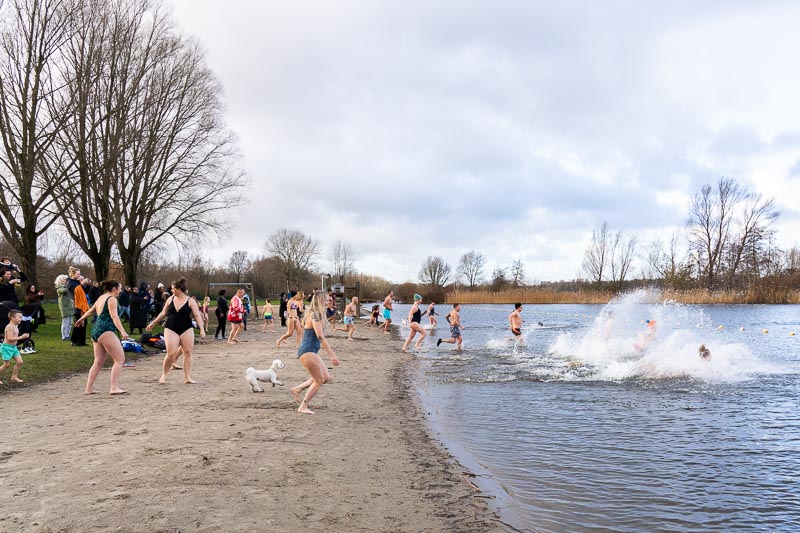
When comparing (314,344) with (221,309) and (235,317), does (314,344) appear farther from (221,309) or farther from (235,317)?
(221,309)

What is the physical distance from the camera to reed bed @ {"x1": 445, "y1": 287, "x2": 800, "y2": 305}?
176ft

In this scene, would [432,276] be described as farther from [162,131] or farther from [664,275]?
[162,131]

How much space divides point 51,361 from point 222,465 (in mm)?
9477

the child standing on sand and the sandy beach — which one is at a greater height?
the child standing on sand

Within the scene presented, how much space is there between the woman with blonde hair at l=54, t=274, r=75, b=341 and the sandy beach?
593 centimetres

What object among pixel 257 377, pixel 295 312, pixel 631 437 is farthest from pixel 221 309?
pixel 631 437

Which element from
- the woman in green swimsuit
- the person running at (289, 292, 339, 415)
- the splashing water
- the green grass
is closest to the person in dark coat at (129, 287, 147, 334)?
the green grass

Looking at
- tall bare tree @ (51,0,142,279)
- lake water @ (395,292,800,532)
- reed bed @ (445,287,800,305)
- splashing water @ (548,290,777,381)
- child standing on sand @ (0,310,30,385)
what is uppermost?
tall bare tree @ (51,0,142,279)

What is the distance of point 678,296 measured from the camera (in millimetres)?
53750

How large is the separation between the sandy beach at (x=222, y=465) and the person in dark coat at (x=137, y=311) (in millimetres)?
9206

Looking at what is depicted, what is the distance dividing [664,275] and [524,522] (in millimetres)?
61397

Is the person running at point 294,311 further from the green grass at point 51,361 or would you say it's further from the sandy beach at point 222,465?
the sandy beach at point 222,465

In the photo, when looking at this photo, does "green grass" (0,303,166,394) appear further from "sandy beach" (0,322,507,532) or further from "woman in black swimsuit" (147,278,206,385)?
"woman in black swimsuit" (147,278,206,385)

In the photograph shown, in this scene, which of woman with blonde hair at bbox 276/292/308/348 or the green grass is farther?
woman with blonde hair at bbox 276/292/308/348
